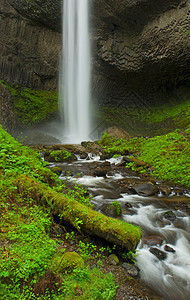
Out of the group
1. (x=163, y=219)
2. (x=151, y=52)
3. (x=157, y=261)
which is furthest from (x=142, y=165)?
(x=151, y=52)

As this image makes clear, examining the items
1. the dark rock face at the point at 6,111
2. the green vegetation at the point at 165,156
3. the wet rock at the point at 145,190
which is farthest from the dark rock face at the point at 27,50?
the wet rock at the point at 145,190

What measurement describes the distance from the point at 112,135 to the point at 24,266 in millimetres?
13935

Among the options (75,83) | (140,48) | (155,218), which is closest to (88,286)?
(155,218)

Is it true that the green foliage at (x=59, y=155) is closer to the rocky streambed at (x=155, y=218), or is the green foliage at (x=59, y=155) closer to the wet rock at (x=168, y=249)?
the rocky streambed at (x=155, y=218)

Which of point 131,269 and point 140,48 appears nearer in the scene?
point 131,269

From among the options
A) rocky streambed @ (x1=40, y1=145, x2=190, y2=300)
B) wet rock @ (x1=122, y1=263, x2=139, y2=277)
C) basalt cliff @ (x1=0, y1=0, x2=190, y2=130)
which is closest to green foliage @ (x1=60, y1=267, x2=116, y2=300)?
wet rock @ (x1=122, y1=263, x2=139, y2=277)

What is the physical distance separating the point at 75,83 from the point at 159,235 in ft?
71.2

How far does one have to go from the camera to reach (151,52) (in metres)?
18.3

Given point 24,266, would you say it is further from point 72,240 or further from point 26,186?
point 26,186

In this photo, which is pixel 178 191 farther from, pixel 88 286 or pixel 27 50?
pixel 27 50

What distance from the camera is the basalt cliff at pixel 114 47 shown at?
16641 millimetres

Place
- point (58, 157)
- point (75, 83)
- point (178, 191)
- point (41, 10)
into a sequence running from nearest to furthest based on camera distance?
1. point (178, 191)
2. point (58, 157)
3. point (41, 10)
4. point (75, 83)

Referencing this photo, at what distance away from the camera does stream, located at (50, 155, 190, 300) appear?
253 centimetres

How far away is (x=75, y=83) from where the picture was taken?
22609 mm
